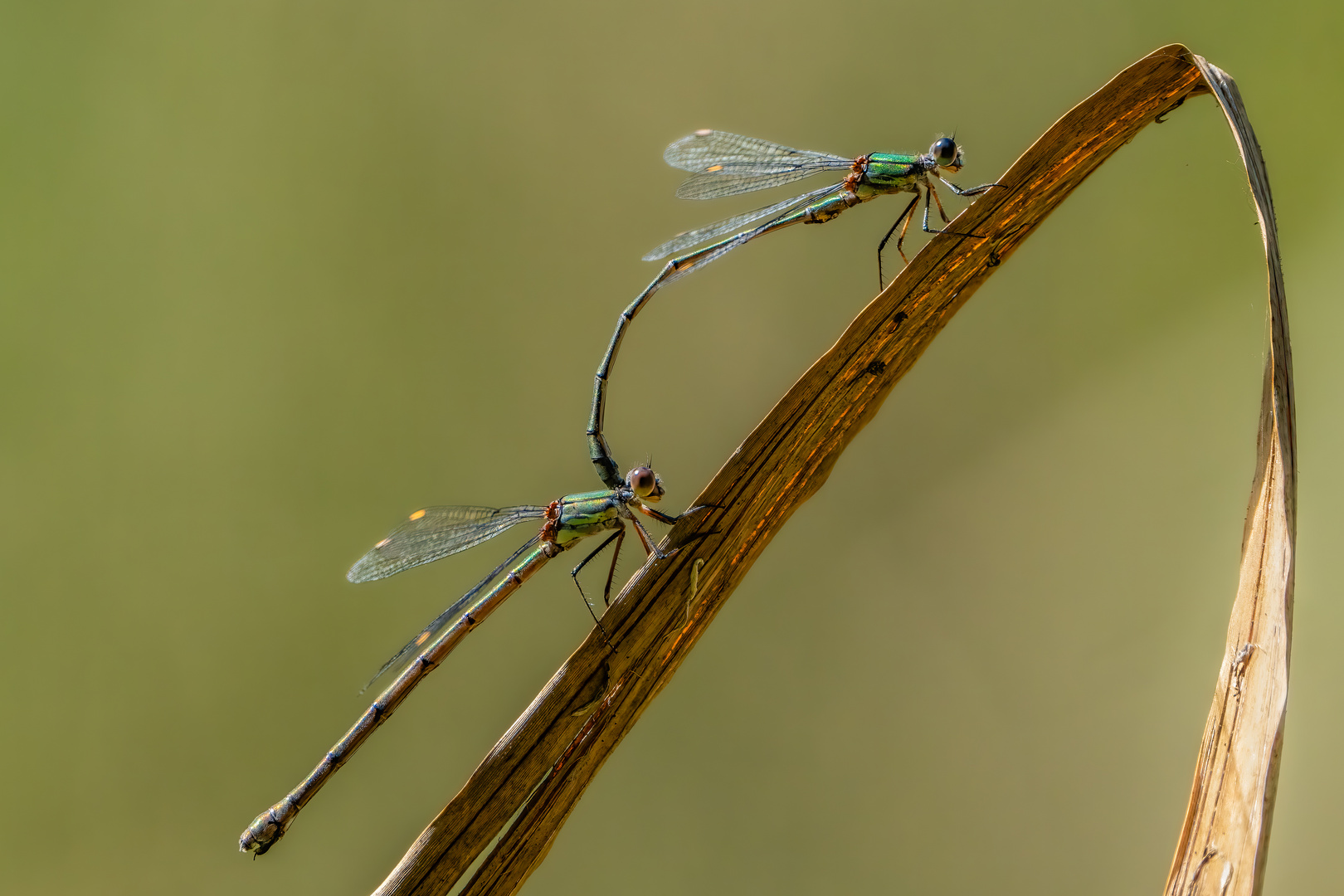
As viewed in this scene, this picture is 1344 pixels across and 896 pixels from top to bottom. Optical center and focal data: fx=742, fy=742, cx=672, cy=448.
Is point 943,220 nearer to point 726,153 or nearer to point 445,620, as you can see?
point 726,153

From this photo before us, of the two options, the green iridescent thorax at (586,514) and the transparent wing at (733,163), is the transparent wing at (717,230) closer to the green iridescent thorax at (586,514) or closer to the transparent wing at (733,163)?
the transparent wing at (733,163)

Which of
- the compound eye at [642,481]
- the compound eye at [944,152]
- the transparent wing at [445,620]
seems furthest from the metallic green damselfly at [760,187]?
the transparent wing at [445,620]

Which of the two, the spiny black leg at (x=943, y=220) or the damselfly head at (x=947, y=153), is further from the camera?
the damselfly head at (x=947, y=153)

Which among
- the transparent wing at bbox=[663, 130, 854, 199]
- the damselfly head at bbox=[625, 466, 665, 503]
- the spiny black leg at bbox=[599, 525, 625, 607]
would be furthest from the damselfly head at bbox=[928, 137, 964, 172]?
the spiny black leg at bbox=[599, 525, 625, 607]

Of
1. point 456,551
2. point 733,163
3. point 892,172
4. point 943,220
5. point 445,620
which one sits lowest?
point 445,620

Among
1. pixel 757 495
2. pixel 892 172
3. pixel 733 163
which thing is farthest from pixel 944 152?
pixel 757 495

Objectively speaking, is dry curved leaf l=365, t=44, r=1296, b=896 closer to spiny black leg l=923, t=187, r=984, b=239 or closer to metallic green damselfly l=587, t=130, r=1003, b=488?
spiny black leg l=923, t=187, r=984, b=239
